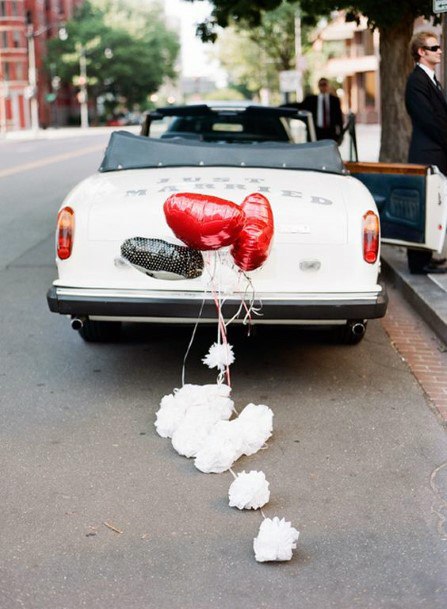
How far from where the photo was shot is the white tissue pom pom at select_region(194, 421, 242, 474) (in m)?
4.23

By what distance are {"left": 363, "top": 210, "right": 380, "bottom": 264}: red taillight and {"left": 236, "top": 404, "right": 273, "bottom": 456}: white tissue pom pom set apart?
3.87 feet

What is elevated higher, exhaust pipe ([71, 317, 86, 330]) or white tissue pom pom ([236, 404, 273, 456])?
exhaust pipe ([71, 317, 86, 330])

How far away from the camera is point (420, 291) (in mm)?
7559

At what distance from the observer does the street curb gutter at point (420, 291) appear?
Result: 6742mm

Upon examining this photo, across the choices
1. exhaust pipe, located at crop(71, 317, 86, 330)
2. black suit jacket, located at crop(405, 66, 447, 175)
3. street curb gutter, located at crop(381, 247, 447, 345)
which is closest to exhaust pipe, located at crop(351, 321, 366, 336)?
street curb gutter, located at crop(381, 247, 447, 345)

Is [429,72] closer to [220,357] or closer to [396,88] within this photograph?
[220,357]

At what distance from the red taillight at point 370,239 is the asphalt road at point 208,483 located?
83 cm

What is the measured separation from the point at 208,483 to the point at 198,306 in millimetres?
1222

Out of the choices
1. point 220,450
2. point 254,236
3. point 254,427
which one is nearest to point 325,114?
point 254,236

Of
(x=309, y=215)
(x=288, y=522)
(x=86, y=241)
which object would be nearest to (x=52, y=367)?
(x=86, y=241)

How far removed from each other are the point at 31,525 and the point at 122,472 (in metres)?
0.64

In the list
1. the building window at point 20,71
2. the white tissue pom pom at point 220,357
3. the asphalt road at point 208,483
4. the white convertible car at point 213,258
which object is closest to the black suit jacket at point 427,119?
the asphalt road at point 208,483

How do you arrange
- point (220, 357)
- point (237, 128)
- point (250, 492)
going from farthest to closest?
point (237, 128) < point (220, 357) < point (250, 492)

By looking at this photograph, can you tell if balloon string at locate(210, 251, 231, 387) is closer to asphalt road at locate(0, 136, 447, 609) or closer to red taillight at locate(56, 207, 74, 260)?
asphalt road at locate(0, 136, 447, 609)
